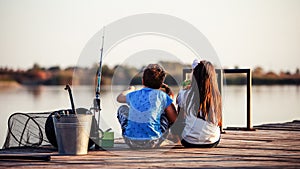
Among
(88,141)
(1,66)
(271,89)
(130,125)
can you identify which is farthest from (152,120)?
(271,89)

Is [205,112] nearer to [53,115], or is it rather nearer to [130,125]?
[130,125]

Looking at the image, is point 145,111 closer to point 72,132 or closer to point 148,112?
point 148,112

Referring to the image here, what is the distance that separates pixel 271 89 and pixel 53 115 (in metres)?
37.6

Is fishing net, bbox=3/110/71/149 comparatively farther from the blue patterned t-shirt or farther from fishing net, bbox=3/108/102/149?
the blue patterned t-shirt

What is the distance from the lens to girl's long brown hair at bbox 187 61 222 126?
6996 mm

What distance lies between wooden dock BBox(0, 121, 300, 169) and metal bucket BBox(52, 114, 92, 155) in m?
0.10

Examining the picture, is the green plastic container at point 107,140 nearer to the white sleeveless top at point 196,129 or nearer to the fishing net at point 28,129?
the fishing net at point 28,129

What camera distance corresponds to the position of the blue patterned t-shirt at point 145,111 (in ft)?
22.4

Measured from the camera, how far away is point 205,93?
275 inches

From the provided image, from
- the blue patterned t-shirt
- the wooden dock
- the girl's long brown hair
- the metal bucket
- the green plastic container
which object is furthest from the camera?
the green plastic container

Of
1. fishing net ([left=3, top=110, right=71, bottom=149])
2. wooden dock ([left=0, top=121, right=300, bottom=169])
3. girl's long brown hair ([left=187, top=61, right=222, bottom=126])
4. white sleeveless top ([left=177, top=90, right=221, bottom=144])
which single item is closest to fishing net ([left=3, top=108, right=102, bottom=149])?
fishing net ([left=3, top=110, right=71, bottom=149])

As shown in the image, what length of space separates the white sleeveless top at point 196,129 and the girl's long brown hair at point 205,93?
2.2 inches

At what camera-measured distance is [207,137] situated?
711 cm

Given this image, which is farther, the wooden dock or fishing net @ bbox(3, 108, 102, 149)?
fishing net @ bbox(3, 108, 102, 149)
